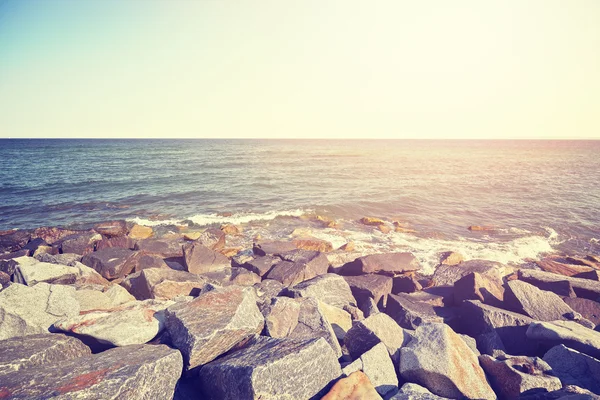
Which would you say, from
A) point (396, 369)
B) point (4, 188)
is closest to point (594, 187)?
point (396, 369)

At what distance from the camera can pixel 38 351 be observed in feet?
12.1

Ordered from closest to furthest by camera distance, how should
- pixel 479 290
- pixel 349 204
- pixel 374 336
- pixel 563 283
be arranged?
pixel 374 336
pixel 479 290
pixel 563 283
pixel 349 204

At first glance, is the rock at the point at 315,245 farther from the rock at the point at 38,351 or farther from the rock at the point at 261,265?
the rock at the point at 38,351

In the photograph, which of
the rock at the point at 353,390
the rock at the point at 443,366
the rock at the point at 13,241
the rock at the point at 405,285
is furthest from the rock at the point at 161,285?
the rock at the point at 13,241

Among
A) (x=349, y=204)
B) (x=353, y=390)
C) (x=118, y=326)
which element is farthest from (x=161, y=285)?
(x=349, y=204)

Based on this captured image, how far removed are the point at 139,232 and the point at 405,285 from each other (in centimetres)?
1249

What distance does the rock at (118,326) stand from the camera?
4.15 metres

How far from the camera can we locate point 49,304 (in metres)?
5.00

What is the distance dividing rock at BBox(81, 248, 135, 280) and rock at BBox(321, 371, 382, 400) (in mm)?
7718

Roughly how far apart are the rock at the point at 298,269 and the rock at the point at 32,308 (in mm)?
4433

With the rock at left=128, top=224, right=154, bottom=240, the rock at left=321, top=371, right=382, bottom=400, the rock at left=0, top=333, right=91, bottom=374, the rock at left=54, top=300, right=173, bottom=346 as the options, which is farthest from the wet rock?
the rock at left=128, top=224, right=154, bottom=240

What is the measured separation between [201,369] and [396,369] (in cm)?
265

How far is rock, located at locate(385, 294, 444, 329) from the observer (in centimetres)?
615

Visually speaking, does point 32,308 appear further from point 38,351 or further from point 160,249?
point 160,249
